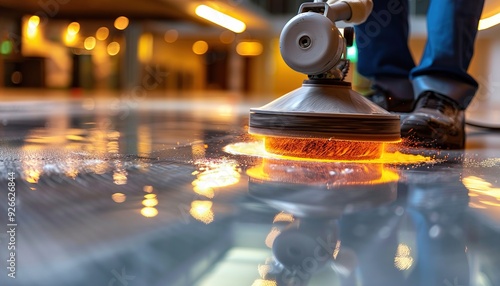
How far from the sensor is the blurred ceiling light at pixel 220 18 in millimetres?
9562

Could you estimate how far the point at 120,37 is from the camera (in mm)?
10609

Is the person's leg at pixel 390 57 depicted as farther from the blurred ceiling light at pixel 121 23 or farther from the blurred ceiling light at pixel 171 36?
the blurred ceiling light at pixel 171 36

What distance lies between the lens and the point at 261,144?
1280 millimetres

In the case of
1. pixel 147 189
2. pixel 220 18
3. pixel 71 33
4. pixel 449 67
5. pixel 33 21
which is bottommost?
pixel 147 189

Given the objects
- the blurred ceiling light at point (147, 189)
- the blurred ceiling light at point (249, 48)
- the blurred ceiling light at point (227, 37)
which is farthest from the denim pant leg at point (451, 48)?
the blurred ceiling light at point (249, 48)

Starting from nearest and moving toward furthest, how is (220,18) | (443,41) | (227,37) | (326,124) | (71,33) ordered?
(326,124)
(443,41)
(71,33)
(220,18)
(227,37)

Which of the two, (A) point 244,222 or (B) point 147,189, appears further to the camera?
(B) point 147,189

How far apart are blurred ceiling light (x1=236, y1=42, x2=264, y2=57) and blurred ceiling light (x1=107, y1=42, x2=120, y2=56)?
18.8 ft

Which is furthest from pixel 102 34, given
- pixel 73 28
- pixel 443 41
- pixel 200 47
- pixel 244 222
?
pixel 244 222

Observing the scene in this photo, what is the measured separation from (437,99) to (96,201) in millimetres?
1037

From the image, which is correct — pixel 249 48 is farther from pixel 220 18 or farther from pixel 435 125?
pixel 435 125

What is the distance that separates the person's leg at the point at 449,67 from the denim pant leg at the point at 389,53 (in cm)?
19

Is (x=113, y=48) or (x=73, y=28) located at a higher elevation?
(x=73, y=28)

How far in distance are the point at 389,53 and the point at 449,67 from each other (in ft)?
0.95
